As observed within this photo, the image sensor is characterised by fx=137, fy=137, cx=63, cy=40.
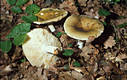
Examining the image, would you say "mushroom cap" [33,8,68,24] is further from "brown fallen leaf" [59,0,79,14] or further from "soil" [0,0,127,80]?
"brown fallen leaf" [59,0,79,14]

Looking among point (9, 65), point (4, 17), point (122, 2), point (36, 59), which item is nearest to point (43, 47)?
point (36, 59)

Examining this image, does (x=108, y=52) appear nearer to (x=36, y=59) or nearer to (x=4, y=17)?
(x=36, y=59)

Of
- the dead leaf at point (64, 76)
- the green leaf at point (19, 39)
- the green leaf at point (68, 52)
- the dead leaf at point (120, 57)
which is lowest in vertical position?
the dead leaf at point (64, 76)

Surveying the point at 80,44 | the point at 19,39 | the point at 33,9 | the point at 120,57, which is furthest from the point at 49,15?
the point at 120,57

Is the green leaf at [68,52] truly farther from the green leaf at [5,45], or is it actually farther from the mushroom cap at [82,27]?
the green leaf at [5,45]

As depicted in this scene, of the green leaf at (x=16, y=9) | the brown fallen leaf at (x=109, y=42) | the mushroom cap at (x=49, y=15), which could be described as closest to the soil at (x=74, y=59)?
the brown fallen leaf at (x=109, y=42)

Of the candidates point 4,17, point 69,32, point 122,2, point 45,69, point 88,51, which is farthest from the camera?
point 122,2

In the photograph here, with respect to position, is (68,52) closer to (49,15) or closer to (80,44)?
(80,44)
